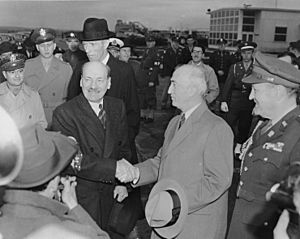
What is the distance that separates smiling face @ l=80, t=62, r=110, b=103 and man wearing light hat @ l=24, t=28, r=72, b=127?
1663 millimetres

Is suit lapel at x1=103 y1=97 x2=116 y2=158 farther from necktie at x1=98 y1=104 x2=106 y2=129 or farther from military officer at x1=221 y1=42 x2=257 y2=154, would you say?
military officer at x1=221 y1=42 x2=257 y2=154

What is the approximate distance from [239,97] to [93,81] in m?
3.73

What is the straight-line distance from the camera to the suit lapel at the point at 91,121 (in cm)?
293

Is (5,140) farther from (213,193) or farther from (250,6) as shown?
(250,6)

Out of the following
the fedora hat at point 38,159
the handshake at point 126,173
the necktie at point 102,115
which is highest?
the fedora hat at point 38,159

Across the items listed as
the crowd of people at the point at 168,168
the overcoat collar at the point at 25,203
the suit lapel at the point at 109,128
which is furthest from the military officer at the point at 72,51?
the overcoat collar at the point at 25,203

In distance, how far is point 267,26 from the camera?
23906 mm

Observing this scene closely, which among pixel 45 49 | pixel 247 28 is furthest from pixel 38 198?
pixel 247 28

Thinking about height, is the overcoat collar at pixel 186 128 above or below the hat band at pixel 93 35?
below

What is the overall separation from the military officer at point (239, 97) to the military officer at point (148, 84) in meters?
2.53

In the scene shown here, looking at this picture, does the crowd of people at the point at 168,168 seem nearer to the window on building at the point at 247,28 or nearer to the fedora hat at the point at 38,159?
the fedora hat at the point at 38,159

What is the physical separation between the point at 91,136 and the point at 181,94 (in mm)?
668

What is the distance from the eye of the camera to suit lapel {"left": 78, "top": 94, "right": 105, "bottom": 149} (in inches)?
115

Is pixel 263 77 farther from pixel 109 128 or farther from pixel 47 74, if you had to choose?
pixel 47 74
